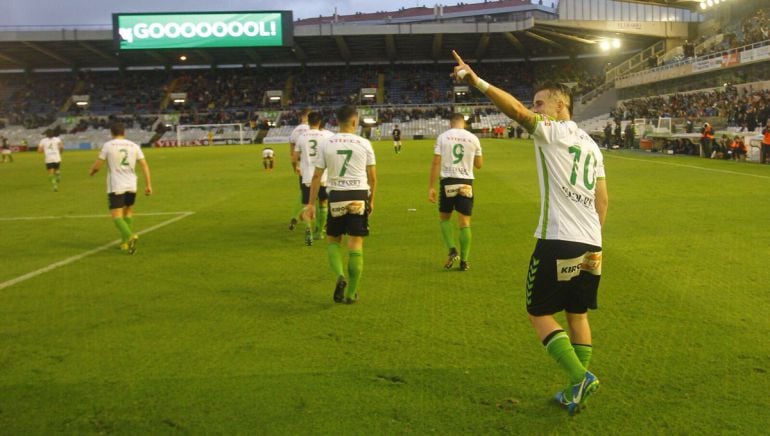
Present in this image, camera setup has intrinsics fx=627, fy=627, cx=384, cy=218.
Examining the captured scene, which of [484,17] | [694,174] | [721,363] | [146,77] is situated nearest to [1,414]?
[721,363]

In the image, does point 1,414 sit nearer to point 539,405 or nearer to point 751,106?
point 539,405

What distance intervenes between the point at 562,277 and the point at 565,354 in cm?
51

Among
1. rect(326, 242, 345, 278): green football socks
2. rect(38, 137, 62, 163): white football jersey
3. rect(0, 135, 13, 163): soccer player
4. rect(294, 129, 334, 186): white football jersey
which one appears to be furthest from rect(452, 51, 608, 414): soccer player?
rect(0, 135, 13, 163): soccer player

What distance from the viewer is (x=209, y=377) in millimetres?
4797

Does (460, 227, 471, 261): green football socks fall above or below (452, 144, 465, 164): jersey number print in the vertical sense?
below

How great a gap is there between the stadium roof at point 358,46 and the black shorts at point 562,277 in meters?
57.5

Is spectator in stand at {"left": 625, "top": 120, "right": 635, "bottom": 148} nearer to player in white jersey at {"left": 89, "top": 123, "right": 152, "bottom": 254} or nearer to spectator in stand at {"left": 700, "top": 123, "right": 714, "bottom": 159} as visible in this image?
spectator in stand at {"left": 700, "top": 123, "right": 714, "bottom": 159}

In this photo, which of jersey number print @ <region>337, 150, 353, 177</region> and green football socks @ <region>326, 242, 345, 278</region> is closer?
jersey number print @ <region>337, 150, 353, 177</region>

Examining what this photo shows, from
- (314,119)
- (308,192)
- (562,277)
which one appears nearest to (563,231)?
(562,277)

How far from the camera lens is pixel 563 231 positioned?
394 centimetres

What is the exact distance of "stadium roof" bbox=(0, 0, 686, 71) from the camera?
60625 millimetres

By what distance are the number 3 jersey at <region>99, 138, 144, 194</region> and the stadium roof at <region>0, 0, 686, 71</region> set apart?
53033 millimetres

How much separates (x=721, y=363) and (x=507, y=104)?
288 cm

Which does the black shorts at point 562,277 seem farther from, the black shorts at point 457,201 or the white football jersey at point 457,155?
the white football jersey at point 457,155
